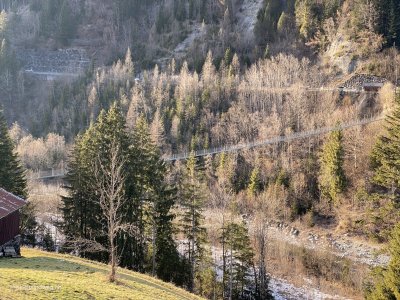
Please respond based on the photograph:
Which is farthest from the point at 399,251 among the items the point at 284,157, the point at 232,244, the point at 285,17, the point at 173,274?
A: the point at 285,17

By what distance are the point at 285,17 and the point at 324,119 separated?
104 feet

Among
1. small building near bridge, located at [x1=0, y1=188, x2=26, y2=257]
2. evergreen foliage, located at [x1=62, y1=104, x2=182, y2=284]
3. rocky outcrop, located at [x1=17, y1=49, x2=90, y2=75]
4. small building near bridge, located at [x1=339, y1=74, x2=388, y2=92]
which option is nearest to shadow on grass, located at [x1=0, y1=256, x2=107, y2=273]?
small building near bridge, located at [x1=0, y1=188, x2=26, y2=257]

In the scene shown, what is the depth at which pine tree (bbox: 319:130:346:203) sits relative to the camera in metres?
43.8

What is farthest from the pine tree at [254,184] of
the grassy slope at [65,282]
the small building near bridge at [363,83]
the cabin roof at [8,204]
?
the cabin roof at [8,204]

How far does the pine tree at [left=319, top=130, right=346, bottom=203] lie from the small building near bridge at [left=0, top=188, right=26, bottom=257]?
3106 cm

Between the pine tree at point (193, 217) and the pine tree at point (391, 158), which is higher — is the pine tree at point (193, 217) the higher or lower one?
→ the lower one

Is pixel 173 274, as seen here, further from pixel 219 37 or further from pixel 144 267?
pixel 219 37

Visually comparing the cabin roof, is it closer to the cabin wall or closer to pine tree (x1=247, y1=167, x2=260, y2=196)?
the cabin wall

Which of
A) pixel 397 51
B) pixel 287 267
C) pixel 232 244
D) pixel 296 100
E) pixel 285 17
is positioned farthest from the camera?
pixel 285 17

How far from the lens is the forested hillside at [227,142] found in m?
28.2

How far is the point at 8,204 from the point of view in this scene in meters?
22.0

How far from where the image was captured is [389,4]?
222 ft

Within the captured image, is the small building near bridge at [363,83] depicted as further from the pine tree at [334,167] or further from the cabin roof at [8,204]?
the cabin roof at [8,204]

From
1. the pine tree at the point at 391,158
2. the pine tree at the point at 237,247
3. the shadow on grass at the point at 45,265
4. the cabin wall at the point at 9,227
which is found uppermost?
the pine tree at the point at 391,158
